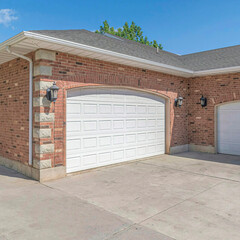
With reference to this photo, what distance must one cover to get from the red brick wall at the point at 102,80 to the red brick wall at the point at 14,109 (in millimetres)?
1015

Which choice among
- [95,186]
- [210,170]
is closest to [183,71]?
[210,170]

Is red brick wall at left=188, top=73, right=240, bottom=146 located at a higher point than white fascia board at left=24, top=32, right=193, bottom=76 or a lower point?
lower

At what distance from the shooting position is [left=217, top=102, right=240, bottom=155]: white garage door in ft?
33.2

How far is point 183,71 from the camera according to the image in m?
9.88

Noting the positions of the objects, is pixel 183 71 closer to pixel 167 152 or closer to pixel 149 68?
pixel 149 68

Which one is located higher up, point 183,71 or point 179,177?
point 183,71

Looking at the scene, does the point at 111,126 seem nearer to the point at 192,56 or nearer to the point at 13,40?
the point at 13,40

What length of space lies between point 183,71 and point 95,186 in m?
6.40

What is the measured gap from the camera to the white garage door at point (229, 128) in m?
10.1

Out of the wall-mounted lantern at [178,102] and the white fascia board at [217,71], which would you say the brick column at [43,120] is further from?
the white fascia board at [217,71]

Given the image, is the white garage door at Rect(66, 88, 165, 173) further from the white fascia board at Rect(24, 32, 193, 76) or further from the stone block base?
the white fascia board at Rect(24, 32, 193, 76)

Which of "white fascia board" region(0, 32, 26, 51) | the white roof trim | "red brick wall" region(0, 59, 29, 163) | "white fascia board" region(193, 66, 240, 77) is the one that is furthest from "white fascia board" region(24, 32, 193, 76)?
"white fascia board" region(193, 66, 240, 77)

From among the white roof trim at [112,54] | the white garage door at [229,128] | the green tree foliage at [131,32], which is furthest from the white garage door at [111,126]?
the green tree foliage at [131,32]

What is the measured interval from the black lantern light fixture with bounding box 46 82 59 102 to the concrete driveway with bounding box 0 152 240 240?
220 cm
